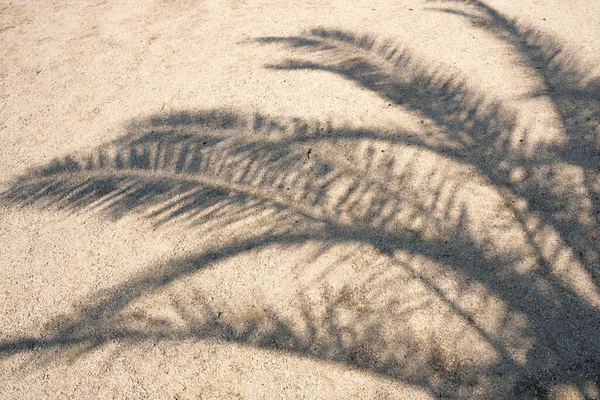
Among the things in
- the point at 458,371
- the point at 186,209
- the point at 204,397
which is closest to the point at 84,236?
the point at 186,209

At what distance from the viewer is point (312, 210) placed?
11.5ft

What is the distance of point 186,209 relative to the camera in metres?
3.65

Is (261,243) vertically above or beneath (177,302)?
above

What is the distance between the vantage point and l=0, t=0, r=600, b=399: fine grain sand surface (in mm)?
2768

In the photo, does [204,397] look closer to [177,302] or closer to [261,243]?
[177,302]

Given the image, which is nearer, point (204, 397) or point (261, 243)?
point (204, 397)

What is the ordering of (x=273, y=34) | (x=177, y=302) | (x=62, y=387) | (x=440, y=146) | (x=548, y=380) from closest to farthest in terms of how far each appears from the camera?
(x=548, y=380) < (x=62, y=387) < (x=177, y=302) < (x=440, y=146) < (x=273, y=34)

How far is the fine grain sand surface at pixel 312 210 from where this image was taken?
2.77m

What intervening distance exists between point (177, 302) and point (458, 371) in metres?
1.72

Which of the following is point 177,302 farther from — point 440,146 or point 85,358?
point 440,146

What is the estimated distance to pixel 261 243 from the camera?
3342 mm

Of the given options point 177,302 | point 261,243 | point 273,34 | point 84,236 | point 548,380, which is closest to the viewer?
point 548,380

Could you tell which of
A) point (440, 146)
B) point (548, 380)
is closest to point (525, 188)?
point (440, 146)

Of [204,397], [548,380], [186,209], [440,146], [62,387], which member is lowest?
[62,387]
